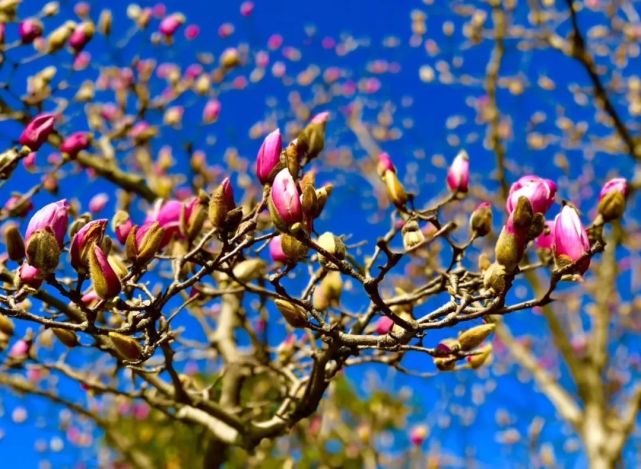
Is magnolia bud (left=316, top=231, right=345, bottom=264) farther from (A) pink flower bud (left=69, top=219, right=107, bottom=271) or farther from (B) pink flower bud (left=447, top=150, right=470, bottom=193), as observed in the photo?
(B) pink flower bud (left=447, top=150, right=470, bottom=193)

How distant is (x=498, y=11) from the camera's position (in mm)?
3975

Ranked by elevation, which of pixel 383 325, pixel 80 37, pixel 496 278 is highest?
pixel 80 37

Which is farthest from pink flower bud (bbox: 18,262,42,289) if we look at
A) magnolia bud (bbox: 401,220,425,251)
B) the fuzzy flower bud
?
the fuzzy flower bud

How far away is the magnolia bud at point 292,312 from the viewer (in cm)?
100

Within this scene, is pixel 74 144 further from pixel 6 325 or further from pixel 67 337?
pixel 67 337

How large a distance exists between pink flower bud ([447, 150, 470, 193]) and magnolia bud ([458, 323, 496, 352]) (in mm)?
427

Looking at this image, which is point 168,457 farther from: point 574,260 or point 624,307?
point 574,260

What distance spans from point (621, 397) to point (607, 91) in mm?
3845

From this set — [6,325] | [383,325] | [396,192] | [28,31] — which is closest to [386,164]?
[396,192]

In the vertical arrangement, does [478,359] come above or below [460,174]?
below

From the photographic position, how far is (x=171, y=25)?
2.89m

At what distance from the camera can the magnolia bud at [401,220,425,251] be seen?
3.63 ft

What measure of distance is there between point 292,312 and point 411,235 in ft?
0.87

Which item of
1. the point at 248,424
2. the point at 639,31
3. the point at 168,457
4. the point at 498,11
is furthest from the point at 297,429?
→ the point at 639,31
